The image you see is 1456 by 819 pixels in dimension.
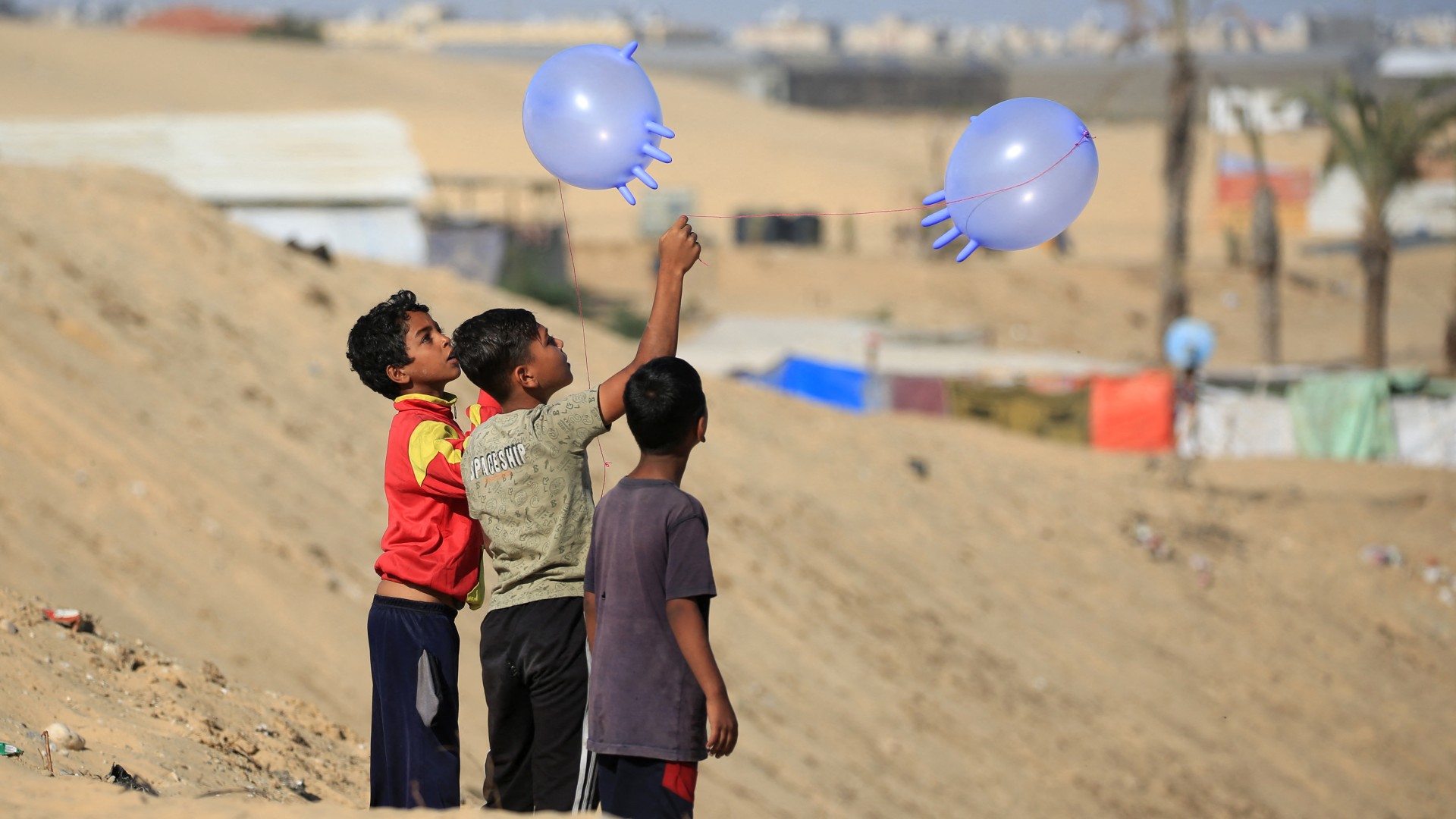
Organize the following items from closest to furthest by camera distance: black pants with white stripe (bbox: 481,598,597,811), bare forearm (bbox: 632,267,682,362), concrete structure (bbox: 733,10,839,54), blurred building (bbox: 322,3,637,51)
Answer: bare forearm (bbox: 632,267,682,362) → black pants with white stripe (bbox: 481,598,597,811) → blurred building (bbox: 322,3,637,51) → concrete structure (bbox: 733,10,839,54)

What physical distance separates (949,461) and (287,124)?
63.4ft

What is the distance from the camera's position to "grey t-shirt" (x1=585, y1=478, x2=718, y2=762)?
3121 mm

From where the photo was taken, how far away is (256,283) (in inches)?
403

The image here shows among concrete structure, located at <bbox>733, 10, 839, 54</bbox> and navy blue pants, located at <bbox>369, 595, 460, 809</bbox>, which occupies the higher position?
concrete structure, located at <bbox>733, 10, 839, 54</bbox>

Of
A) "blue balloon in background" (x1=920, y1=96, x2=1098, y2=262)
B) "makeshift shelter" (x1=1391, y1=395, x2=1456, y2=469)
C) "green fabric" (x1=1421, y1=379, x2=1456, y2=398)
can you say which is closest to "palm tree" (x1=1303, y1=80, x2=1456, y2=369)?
"green fabric" (x1=1421, y1=379, x2=1456, y2=398)

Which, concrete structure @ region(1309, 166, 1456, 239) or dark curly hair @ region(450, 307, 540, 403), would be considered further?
concrete structure @ region(1309, 166, 1456, 239)

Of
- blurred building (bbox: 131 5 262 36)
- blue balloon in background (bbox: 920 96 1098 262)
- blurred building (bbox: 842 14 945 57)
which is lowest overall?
blue balloon in background (bbox: 920 96 1098 262)

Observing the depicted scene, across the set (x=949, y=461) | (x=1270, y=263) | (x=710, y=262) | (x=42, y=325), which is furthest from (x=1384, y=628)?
(x=710, y=262)

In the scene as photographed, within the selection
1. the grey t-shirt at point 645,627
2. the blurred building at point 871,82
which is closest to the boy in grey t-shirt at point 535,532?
the grey t-shirt at point 645,627

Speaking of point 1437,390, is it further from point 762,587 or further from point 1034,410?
point 762,587

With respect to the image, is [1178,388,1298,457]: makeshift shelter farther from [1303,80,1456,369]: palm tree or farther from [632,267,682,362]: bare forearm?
[632,267,682,362]: bare forearm

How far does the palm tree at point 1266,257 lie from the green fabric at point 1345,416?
271 inches

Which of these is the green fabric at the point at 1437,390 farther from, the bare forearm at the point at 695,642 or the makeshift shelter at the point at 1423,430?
the bare forearm at the point at 695,642

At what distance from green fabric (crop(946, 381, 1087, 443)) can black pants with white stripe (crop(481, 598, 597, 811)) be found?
13.1 metres
